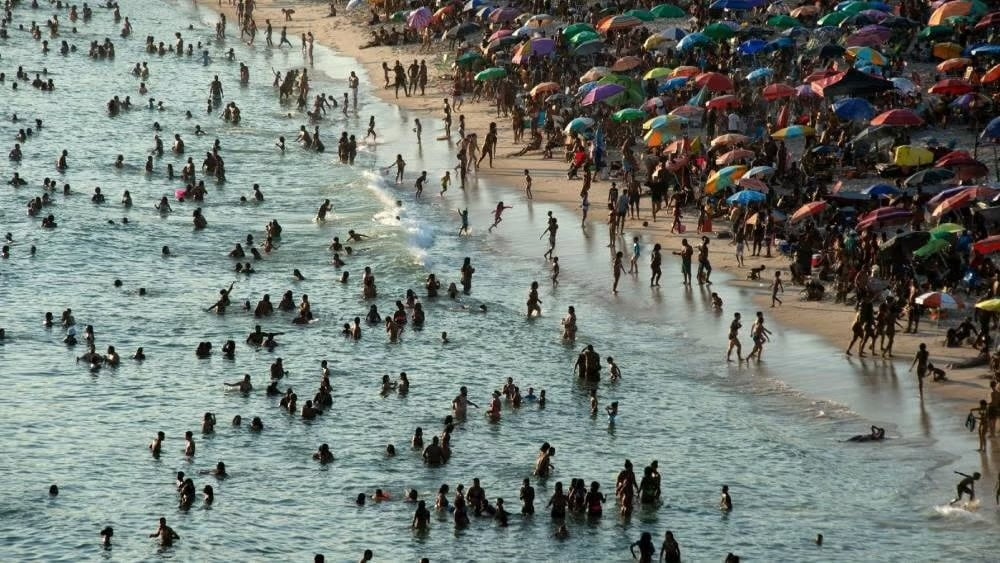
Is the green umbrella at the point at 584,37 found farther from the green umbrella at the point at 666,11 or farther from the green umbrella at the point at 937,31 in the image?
the green umbrella at the point at 937,31

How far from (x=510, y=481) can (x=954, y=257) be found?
11.1 metres

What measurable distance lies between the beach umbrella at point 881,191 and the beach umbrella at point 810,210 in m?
1.03

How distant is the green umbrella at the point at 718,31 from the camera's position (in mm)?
48375

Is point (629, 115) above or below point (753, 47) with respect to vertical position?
below

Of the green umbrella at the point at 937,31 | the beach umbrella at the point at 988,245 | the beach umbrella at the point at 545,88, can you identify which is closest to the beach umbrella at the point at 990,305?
the beach umbrella at the point at 988,245

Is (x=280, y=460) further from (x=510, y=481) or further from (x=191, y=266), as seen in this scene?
(x=191, y=266)

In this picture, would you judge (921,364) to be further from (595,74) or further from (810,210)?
(595,74)

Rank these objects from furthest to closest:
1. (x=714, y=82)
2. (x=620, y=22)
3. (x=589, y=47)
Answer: (x=620, y=22), (x=589, y=47), (x=714, y=82)

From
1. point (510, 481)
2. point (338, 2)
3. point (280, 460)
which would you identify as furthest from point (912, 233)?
point (338, 2)

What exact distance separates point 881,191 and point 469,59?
22126mm

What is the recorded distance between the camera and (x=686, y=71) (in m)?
46.7

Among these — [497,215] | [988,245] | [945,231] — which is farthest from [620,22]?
[988,245]

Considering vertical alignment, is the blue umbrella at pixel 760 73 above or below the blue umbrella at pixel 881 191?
above

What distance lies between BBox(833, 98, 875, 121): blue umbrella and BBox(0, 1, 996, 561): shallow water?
5.90 metres
